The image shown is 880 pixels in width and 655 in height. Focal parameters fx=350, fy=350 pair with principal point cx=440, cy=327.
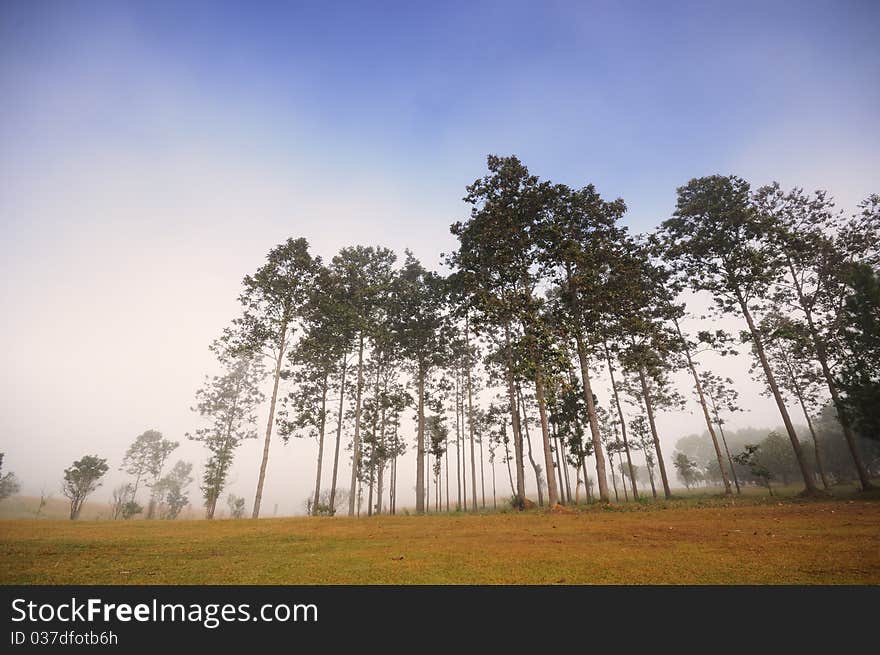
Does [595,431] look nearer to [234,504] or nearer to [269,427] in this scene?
[269,427]

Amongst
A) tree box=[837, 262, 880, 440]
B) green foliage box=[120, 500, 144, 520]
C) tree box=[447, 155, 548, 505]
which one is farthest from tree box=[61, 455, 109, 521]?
tree box=[837, 262, 880, 440]

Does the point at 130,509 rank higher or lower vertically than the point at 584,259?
lower

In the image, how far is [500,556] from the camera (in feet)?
21.7

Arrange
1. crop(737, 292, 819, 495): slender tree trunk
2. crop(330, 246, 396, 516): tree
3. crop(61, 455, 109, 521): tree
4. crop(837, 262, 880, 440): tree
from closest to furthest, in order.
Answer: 1. crop(837, 262, 880, 440): tree
2. crop(737, 292, 819, 495): slender tree trunk
3. crop(330, 246, 396, 516): tree
4. crop(61, 455, 109, 521): tree

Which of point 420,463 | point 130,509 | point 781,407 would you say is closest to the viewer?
point 781,407

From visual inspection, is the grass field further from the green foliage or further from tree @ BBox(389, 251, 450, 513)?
the green foliage

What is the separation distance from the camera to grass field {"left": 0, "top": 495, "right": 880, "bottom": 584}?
16.2 ft

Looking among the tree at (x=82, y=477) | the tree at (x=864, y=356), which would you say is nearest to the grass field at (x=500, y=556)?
the tree at (x=864, y=356)

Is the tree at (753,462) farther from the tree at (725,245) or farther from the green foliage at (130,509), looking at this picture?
the green foliage at (130,509)

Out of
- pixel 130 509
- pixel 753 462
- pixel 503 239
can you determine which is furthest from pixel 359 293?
pixel 130 509

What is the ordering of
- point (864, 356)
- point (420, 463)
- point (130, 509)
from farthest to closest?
point (130, 509)
point (420, 463)
point (864, 356)

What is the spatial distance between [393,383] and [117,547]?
23808 mm
